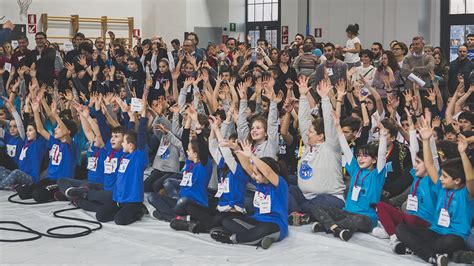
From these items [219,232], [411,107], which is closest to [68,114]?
[219,232]

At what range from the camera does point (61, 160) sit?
6.67 meters

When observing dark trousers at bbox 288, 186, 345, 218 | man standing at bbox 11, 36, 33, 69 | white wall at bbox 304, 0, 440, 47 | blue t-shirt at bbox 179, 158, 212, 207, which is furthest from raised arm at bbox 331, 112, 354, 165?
white wall at bbox 304, 0, 440, 47

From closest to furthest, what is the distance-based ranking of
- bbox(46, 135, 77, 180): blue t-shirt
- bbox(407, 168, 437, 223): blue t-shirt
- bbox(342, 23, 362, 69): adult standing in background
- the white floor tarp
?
the white floor tarp, bbox(407, 168, 437, 223): blue t-shirt, bbox(46, 135, 77, 180): blue t-shirt, bbox(342, 23, 362, 69): adult standing in background

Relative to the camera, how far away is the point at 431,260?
4.37 metres

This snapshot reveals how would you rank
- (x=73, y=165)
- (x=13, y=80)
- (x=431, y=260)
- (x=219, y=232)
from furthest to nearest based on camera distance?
(x=13, y=80), (x=73, y=165), (x=219, y=232), (x=431, y=260)

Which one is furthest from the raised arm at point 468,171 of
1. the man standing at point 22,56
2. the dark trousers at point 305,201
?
the man standing at point 22,56

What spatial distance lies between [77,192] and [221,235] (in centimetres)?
185

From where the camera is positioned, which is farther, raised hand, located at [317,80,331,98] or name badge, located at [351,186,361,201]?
raised hand, located at [317,80,331,98]

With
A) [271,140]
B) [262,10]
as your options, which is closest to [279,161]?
[271,140]

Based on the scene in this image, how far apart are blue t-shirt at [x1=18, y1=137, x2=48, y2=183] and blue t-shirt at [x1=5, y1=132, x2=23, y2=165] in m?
0.24

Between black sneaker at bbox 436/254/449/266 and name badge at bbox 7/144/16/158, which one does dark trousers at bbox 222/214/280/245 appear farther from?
name badge at bbox 7/144/16/158

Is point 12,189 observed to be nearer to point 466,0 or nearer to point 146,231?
point 146,231

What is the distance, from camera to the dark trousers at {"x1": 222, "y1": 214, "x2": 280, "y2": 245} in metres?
4.83

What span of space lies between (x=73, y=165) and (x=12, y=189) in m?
0.80
